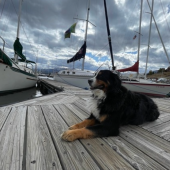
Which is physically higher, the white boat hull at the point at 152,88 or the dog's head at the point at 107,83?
the dog's head at the point at 107,83

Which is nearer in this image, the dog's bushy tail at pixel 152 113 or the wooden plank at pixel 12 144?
the wooden plank at pixel 12 144

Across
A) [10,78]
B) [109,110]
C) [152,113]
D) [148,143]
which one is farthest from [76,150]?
[10,78]

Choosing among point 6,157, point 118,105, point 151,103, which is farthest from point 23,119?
point 151,103

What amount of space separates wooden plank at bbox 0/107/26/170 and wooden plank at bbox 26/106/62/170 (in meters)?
0.08

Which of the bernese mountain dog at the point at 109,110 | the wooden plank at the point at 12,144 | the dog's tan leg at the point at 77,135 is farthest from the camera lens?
the bernese mountain dog at the point at 109,110

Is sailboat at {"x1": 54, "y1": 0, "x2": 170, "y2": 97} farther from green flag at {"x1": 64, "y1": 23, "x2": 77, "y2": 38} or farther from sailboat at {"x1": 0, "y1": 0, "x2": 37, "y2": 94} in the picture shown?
sailboat at {"x1": 0, "y1": 0, "x2": 37, "y2": 94}

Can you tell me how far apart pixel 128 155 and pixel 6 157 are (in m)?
1.31

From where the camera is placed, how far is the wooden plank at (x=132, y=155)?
1.23 metres

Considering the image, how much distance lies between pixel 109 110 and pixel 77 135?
0.62 m

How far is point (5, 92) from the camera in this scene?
29.3ft

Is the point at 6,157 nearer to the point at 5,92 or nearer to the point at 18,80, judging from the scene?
the point at 5,92

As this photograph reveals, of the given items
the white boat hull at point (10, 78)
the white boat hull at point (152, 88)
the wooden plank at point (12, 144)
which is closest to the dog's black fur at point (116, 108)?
the wooden plank at point (12, 144)

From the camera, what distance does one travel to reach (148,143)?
1.70 metres

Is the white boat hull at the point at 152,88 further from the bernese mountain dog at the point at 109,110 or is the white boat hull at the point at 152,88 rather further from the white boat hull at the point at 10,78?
the white boat hull at the point at 10,78
